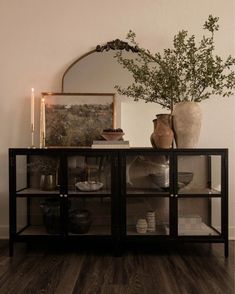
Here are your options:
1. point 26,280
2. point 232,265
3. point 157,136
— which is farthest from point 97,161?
point 232,265

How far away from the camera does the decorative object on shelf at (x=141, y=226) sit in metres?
2.49

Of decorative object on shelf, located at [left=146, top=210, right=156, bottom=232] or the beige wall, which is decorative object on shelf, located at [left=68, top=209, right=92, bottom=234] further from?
the beige wall

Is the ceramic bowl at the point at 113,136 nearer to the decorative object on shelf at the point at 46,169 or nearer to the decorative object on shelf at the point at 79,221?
the decorative object on shelf at the point at 46,169

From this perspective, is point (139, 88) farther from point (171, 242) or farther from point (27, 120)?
point (171, 242)

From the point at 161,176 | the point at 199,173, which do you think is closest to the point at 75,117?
the point at 161,176

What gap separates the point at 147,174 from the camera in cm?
249

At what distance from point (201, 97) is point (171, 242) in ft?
3.65

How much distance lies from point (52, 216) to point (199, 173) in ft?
3.68

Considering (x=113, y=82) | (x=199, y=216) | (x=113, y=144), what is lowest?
(x=199, y=216)

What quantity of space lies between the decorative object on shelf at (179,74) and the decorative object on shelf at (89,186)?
0.69 meters

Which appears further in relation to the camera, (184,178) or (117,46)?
(117,46)

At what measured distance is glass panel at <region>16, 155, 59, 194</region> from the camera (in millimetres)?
2510

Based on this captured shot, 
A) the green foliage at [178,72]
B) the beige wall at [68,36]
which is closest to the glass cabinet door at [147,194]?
the green foliage at [178,72]

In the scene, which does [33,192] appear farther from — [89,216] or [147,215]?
[147,215]
